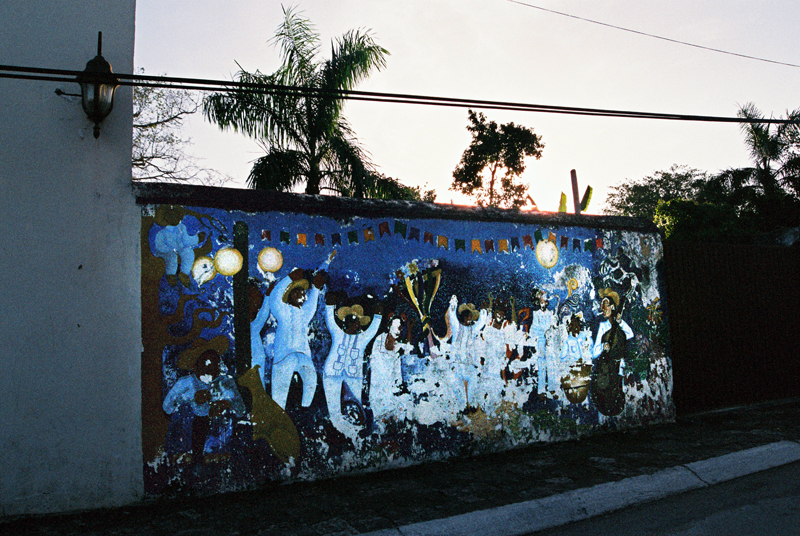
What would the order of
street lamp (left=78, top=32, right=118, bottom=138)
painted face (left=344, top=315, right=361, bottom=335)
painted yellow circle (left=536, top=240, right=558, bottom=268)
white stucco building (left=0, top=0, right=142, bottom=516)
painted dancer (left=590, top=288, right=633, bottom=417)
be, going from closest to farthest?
white stucco building (left=0, top=0, right=142, bottom=516) → street lamp (left=78, top=32, right=118, bottom=138) → painted face (left=344, top=315, right=361, bottom=335) → painted yellow circle (left=536, top=240, right=558, bottom=268) → painted dancer (left=590, top=288, right=633, bottom=417)

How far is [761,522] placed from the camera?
3910 millimetres

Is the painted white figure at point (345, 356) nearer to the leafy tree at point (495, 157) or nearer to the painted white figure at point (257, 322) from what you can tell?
the painted white figure at point (257, 322)

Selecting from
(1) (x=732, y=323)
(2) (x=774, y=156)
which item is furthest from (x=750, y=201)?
(1) (x=732, y=323)

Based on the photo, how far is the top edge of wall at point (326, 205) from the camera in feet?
15.9

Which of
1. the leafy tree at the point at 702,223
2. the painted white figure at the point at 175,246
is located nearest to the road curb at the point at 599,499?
the painted white figure at the point at 175,246

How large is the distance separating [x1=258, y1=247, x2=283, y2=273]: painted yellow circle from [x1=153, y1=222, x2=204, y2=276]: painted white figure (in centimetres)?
52

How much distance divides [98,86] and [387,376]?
11.1 ft

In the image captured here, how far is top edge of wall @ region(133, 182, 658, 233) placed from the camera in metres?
4.84

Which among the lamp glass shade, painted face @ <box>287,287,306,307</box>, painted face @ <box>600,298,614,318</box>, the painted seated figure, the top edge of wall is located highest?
the lamp glass shade

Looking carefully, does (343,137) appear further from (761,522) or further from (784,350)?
(761,522)

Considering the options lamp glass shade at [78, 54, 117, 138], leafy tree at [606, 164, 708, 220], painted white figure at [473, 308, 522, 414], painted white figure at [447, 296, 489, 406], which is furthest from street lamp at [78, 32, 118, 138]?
leafy tree at [606, 164, 708, 220]

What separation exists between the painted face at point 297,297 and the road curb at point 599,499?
208cm

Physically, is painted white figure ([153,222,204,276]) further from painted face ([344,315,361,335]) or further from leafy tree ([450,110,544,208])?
leafy tree ([450,110,544,208])

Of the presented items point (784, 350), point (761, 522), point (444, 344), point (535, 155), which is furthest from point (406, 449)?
point (535, 155)
